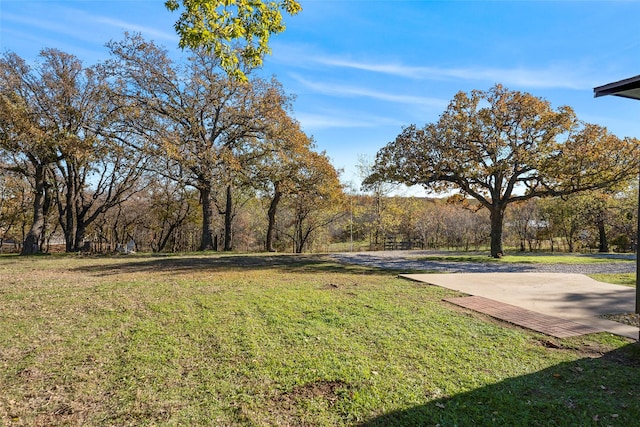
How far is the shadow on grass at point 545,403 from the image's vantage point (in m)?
2.29

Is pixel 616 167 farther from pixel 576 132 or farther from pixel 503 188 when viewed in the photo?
pixel 503 188

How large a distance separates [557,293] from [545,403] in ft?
15.6

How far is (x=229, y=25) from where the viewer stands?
447 centimetres

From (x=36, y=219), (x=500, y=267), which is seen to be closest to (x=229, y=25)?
(x=500, y=267)

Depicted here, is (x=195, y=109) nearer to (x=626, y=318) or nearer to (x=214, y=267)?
(x=214, y=267)

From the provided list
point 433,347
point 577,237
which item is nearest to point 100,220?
point 433,347

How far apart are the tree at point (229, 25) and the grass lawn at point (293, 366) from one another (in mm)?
3443

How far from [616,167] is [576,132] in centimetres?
178

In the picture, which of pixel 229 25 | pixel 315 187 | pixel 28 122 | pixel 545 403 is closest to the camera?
pixel 545 403

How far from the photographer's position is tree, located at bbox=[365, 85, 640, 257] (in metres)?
12.4

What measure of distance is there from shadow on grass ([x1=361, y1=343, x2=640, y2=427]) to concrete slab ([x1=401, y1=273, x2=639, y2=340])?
1.63 m

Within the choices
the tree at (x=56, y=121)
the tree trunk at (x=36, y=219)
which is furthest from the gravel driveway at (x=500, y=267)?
the tree trunk at (x=36, y=219)

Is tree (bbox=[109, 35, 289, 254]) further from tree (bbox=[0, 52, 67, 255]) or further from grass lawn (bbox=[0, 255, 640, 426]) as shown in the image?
grass lawn (bbox=[0, 255, 640, 426])

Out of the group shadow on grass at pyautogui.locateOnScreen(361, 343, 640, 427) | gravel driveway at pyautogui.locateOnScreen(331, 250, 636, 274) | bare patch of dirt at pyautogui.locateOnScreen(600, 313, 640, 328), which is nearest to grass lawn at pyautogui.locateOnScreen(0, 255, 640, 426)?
shadow on grass at pyautogui.locateOnScreen(361, 343, 640, 427)
